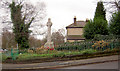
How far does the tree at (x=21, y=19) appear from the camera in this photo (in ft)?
98.7

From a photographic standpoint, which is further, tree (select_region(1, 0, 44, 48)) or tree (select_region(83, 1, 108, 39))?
tree (select_region(1, 0, 44, 48))

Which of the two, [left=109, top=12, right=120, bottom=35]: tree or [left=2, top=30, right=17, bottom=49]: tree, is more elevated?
[left=109, top=12, right=120, bottom=35]: tree

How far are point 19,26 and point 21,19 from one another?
5.71ft

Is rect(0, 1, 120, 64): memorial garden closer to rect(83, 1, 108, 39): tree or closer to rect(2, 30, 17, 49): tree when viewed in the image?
rect(83, 1, 108, 39): tree

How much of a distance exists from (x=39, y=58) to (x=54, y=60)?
169 cm

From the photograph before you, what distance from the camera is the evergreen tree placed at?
98.5 ft

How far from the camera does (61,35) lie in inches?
2163

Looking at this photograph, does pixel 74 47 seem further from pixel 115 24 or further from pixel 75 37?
pixel 75 37

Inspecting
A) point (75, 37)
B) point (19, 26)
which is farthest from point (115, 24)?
point (75, 37)

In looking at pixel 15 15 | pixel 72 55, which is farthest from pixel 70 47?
pixel 15 15

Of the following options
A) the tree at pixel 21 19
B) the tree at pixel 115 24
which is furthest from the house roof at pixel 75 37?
the tree at pixel 115 24

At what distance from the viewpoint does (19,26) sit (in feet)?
99.3

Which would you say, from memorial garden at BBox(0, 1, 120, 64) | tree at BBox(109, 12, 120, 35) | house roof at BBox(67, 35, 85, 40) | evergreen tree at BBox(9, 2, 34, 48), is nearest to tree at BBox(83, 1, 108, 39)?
memorial garden at BBox(0, 1, 120, 64)

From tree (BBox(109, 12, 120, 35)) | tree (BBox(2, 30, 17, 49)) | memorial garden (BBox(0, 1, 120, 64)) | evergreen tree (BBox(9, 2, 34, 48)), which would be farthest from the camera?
tree (BBox(2, 30, 17, 49))
